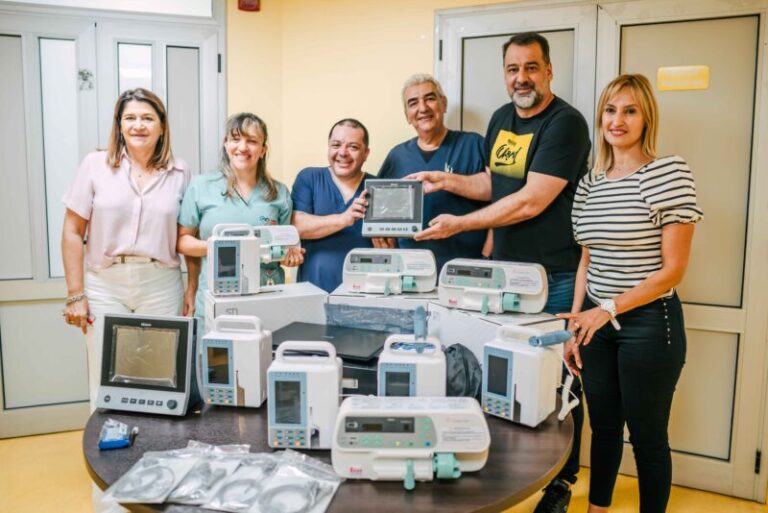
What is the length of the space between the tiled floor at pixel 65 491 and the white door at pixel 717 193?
10cm

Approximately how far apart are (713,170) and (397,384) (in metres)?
1.98

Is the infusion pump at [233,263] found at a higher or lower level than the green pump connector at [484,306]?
higher

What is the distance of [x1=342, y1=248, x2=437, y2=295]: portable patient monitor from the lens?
2023 mm

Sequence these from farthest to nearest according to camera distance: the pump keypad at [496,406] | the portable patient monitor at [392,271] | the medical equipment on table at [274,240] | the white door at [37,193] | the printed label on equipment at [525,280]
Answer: the white door at [37,193]
the medical equipment on table at [274,240]
the portable patient monitor at [392,271]
the printed label on equipment at [525,280]
the pump keypad at [496,406]

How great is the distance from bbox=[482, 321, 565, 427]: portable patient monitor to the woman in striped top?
437 mm

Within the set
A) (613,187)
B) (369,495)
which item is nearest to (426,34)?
(613,187)

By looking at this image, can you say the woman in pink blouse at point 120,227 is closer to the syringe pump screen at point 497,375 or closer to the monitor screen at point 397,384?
the monitor screen at point 397,384

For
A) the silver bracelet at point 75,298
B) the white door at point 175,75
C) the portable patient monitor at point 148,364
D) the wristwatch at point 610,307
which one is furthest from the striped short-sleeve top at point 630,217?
the white door at point 175,75

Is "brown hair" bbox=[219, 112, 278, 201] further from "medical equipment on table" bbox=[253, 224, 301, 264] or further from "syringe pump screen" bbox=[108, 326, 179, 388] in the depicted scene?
"syringe pump screen" bbox=[108, 326, 179, 388]

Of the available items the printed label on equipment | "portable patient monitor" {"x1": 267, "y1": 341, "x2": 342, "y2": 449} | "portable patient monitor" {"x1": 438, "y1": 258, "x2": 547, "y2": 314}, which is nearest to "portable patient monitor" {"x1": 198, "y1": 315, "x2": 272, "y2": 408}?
"portable patient monitor" {"x1": 267, "y1": 341, "x2": 342, "y2": 449}

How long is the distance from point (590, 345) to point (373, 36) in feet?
6.82

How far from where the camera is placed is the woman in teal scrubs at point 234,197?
2.40 m

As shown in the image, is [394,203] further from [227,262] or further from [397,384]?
[397,384]

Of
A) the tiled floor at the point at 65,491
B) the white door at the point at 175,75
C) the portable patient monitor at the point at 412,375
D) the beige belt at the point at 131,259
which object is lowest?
the tiled floor at the point at 65,491
